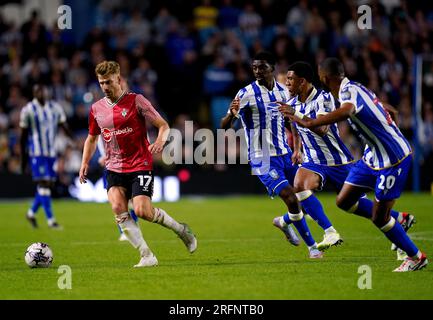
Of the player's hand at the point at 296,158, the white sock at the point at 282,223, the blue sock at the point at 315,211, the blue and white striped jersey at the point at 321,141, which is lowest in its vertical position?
the white sock at the point at 282,223

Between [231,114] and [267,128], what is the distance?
1.77ft

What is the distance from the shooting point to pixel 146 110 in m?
9.80

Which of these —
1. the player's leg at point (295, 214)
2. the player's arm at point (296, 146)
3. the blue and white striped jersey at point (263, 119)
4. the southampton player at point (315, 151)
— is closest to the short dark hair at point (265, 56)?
the southampton player at point (315, 151)

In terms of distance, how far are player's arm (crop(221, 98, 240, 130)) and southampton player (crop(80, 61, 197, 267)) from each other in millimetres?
1203

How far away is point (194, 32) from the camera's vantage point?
24109 mm

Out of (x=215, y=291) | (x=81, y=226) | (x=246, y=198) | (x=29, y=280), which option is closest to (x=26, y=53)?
(x=246, y=198)

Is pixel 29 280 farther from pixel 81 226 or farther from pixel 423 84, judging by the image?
pixel 423 84

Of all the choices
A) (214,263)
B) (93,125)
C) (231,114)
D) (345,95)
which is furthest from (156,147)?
(345,95)

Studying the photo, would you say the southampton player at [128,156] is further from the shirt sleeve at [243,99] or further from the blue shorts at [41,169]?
the blue shorts at [41,169]

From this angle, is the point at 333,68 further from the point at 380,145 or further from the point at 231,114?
the point at 231,114

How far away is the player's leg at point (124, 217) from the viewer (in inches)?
384

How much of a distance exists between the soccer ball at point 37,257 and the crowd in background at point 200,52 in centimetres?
1106
